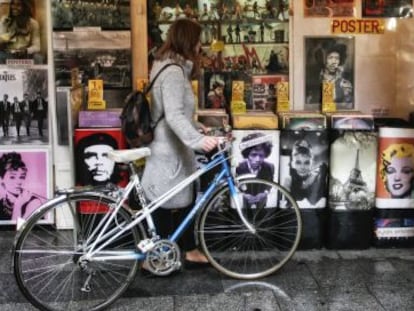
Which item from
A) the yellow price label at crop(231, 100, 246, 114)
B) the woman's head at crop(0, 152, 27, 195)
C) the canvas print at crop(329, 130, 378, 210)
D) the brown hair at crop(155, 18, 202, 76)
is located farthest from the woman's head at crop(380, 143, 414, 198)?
the woman's head at crop(0, 152, 27, 195)

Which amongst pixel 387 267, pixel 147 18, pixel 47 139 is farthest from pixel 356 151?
pixel 47 139

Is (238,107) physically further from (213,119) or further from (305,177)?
(305,177)

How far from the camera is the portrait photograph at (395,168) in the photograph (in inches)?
237

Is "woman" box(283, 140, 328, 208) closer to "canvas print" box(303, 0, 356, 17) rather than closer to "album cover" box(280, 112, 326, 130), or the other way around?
"album cover" box(280, 112, 326, 130)

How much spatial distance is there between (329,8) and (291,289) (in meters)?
2.89

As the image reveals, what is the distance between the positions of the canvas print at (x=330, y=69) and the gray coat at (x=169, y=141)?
6.08 ft

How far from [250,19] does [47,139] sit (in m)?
2.26

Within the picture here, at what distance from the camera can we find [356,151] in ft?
19.5

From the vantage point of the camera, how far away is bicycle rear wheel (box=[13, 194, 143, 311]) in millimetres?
4773

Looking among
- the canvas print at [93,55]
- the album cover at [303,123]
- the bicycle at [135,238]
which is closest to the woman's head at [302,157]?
the album cover at [303,123]

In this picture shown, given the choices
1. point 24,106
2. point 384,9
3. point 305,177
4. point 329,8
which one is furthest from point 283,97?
point 24,106

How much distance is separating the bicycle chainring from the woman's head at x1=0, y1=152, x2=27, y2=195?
2093 millimetres

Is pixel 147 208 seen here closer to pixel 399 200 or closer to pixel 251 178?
pixel 251 178

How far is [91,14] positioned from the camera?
6.51 meters
